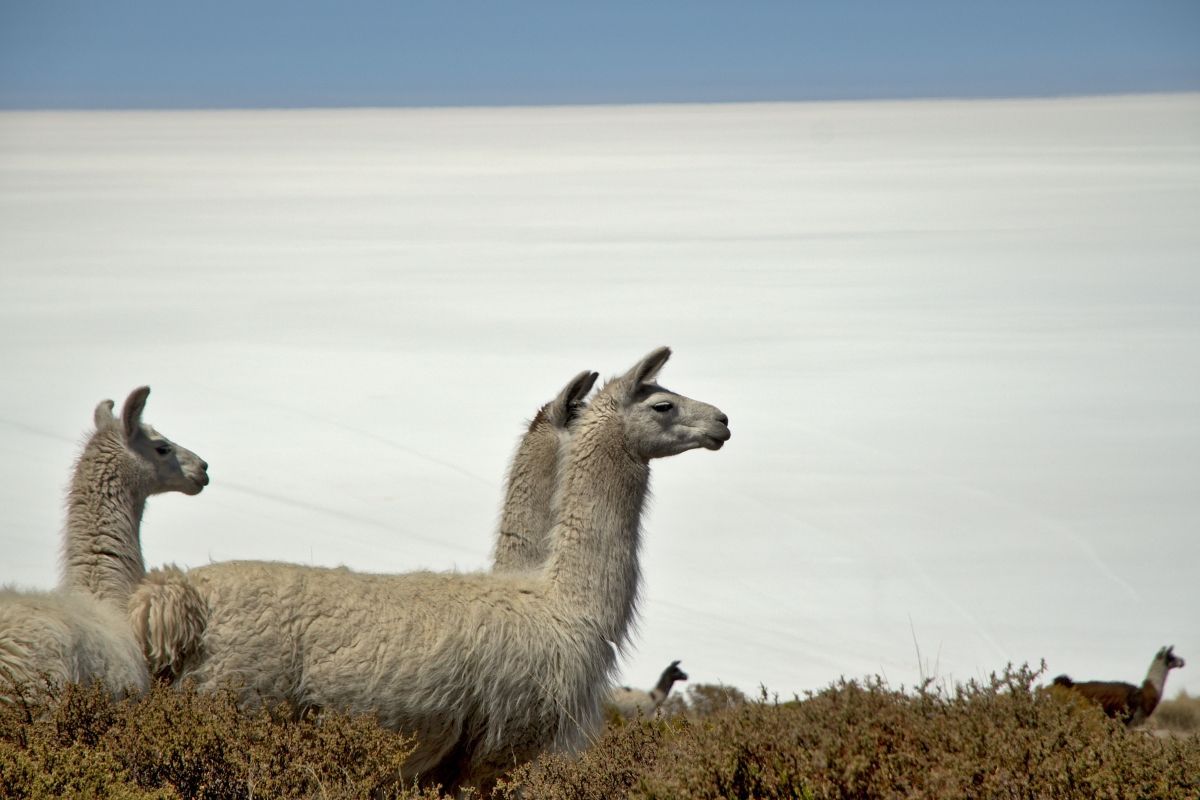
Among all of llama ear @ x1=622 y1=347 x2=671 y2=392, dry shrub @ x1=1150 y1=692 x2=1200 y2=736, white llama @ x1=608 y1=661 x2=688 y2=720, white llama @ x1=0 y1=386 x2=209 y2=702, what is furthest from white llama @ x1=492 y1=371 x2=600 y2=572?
dry shrub @ x1=1150 y1=692 x2=1200 y2=736

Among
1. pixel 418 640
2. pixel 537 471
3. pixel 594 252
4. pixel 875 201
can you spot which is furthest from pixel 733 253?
pixel 418 640

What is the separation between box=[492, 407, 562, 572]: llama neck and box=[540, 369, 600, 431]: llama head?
53 mm

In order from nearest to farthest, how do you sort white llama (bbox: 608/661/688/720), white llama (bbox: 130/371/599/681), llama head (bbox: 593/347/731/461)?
llama head (bbox: 593/347/731/461)
white llama (bbox: 130/371/599/681)
white llama (bbox: 608/661/688/720)

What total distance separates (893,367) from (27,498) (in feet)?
46.5

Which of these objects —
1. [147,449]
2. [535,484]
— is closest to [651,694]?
[535,484]

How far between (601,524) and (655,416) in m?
0.54

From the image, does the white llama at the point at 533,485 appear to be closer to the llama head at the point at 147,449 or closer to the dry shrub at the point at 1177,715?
the llama head at the point at 147,449

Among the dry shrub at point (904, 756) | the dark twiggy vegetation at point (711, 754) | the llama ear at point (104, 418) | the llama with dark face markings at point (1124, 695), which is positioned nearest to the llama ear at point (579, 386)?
the llama ear at point (104, 418)

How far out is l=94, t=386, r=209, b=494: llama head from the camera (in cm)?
642

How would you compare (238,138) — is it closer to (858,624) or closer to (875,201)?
(875,201)

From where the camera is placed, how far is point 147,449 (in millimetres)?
6535

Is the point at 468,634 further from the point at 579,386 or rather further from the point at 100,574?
the point at 579,386

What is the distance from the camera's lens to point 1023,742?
412 cm

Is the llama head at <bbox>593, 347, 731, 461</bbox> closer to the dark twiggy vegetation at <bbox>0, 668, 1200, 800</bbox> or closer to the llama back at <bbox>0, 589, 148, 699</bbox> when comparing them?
the dark twiggy vegetation at <bbox>0, 668, 1200, 800</bbox>
